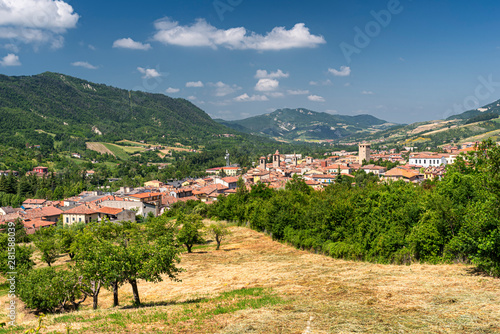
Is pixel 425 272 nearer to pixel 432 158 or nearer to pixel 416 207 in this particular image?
pixel 416 207

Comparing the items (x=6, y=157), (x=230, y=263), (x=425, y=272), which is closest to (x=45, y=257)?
(x=230, y=263)

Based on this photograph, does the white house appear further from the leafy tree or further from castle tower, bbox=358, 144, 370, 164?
the leafy tree

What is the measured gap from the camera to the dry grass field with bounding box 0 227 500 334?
11.5 metres

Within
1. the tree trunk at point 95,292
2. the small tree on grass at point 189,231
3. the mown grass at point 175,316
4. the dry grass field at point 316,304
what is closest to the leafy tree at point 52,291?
the tree trunk at point 95,292

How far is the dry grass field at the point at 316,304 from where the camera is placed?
11500 millimetres

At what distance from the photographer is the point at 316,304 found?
46.8 feet

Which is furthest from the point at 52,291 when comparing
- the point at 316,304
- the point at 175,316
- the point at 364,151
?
the point at 364,151

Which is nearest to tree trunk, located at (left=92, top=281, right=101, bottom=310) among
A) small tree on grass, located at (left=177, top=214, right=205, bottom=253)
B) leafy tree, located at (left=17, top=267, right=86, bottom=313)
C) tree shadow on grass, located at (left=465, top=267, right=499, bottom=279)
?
leafy tree, located at (left=17, top=267, right=86, bottom=313)

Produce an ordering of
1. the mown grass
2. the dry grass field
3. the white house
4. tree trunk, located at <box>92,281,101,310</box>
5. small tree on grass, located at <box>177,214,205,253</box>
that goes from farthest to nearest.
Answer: the white house → small tree on grass, located at <box>177,214,205,253</box> → tree trunk, located at <box>92,281,101,310</box> → the mown grass → the dry grass field

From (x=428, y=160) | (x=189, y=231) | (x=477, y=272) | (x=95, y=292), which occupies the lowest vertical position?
(x=189, y=231)

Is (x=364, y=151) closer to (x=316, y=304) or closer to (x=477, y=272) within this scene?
(x=477, y=272)

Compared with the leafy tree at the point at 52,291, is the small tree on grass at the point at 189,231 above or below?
below

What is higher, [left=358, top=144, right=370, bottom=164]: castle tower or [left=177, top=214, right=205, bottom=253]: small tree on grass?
[left=358, top=144, right=370, bottom=164]: castle tower

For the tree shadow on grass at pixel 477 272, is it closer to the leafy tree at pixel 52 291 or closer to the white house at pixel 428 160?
the leafy tree at pixel 52 291
